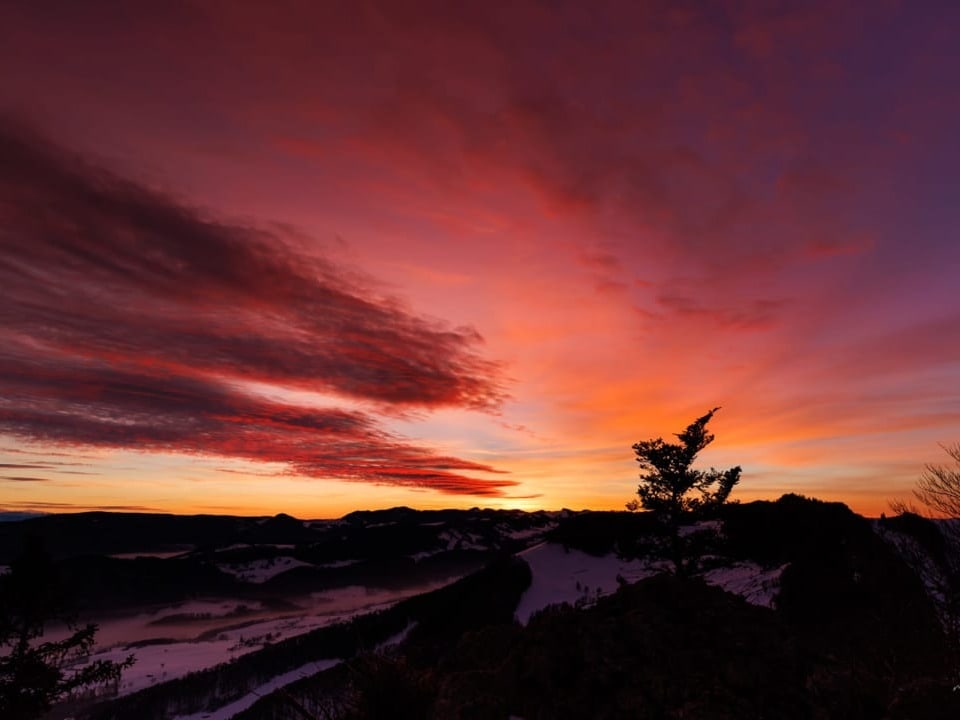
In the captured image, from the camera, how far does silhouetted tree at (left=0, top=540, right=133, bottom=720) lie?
20859mm

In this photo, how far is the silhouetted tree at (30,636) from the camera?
2086 centimetres

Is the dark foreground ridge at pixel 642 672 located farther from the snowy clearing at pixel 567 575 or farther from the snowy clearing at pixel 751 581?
the snowy clearing at pixel 567 575

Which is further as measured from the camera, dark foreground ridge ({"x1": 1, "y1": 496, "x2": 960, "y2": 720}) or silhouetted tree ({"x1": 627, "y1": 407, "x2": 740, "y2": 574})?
silhouetted tree ({"x1": 627, "y1": 407, "x2": 740, "y2": 574})

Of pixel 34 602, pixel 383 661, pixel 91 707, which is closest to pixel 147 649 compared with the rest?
pixel 91 707

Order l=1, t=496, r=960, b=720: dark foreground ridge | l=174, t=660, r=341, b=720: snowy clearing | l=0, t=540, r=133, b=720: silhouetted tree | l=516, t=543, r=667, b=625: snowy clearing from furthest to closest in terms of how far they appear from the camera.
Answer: l=174, t=660, r=341, b=720: snowy clearing
l=516, t=543, r=667, b=625: snowy clearing
l=0, t=540, r=133, b=720: silhouetted tree
l=1, t=496, r=960, b=720: dark foreground ridge

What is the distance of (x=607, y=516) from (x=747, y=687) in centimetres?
7159

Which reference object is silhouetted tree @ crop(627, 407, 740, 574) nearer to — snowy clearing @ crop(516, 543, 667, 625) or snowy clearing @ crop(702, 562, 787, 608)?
snowy clearing @ crop(702, 562, 787, 608)

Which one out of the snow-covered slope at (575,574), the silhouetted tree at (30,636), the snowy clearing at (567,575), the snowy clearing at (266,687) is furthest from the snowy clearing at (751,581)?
the snowy clearing at (266,687)

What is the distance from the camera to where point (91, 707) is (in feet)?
365

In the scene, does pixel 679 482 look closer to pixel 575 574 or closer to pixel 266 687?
pixel 575 574

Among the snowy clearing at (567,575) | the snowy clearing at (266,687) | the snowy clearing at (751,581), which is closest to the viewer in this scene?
the snowy clearing at (751,581)

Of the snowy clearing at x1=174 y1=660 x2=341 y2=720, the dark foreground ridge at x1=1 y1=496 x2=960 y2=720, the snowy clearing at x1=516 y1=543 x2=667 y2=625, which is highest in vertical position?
the dark foreground ridge at x1=1 y1=496 x2=960 y2=720

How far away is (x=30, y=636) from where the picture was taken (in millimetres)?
22141

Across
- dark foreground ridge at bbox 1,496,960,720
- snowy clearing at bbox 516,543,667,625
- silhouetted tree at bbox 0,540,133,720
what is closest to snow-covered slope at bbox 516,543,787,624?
snowy clearing at bbox 516,543,667,625
